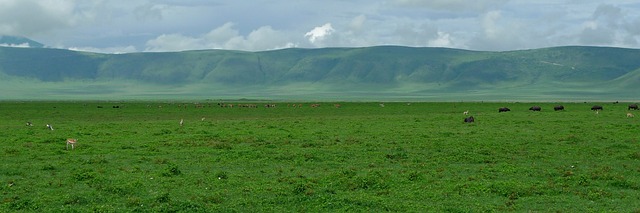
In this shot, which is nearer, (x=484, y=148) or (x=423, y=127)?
(x=484, y=148)

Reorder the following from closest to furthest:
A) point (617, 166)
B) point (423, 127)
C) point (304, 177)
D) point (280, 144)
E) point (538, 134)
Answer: point (304, 177)
point (617, 166)
point (280, 144)
point (538, 134)
point (423, 127)

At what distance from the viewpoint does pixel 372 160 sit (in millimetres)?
21078

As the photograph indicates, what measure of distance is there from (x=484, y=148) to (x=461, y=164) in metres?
4.09

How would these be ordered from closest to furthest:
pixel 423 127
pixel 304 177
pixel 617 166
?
pixel 304 177 < pixel 617 166 < pixel 423 127

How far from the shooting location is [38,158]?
21312 millimetres

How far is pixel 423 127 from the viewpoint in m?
35.4

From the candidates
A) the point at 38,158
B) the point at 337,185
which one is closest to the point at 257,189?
the point at 337,185

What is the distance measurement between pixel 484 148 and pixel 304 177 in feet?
29.5

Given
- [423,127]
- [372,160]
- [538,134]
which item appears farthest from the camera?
[423,127]

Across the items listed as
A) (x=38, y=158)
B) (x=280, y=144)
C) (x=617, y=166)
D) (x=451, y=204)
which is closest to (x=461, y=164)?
(x=617, y=166)

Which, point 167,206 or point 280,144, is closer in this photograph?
point 167,206

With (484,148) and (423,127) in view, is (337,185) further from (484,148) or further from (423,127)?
(423,127)

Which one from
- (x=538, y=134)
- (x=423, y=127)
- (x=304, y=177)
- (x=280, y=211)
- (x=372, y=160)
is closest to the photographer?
(x=280, y=211)

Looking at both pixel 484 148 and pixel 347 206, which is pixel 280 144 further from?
pixel 347 206
